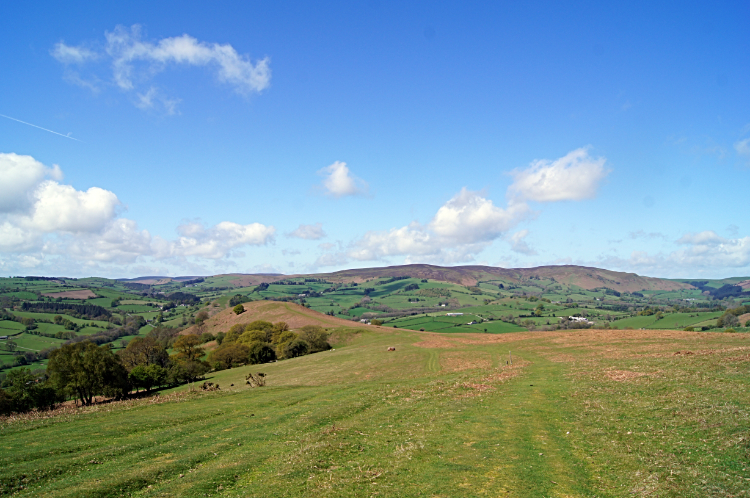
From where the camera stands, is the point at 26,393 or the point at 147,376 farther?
the point at 147,376

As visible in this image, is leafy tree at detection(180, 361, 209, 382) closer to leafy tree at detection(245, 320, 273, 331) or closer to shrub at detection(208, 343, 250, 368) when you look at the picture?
shrub at detection(208, 343, 250, 368)

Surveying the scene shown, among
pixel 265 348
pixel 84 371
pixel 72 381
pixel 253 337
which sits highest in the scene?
pixel 84 371

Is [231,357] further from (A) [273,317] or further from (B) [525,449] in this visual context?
(B) [525,449]

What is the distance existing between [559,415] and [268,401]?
27.0 meters

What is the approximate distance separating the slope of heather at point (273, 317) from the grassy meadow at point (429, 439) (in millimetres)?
86222

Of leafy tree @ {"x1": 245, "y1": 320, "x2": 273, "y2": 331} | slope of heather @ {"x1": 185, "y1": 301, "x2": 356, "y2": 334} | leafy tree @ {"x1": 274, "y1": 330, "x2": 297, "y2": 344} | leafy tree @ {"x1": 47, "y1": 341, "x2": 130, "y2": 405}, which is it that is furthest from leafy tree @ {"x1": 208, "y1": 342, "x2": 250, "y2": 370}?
slope of heather @ {"x1": 185, "y1": 301, "x2": 356, "y2": 334}

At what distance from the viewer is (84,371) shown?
→ 6300cm

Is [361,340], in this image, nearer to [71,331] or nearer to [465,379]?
[465,379]

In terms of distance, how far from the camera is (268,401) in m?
40.0

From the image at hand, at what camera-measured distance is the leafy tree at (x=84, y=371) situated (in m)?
62.3

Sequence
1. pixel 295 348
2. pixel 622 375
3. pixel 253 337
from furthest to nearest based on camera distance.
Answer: pixel 253 337 → pixel 295 348 → pixel 622 375

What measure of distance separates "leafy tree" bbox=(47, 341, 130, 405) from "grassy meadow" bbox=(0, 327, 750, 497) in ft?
92.0

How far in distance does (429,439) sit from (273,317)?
407ft

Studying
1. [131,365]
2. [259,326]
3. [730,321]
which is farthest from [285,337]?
[730,321]
